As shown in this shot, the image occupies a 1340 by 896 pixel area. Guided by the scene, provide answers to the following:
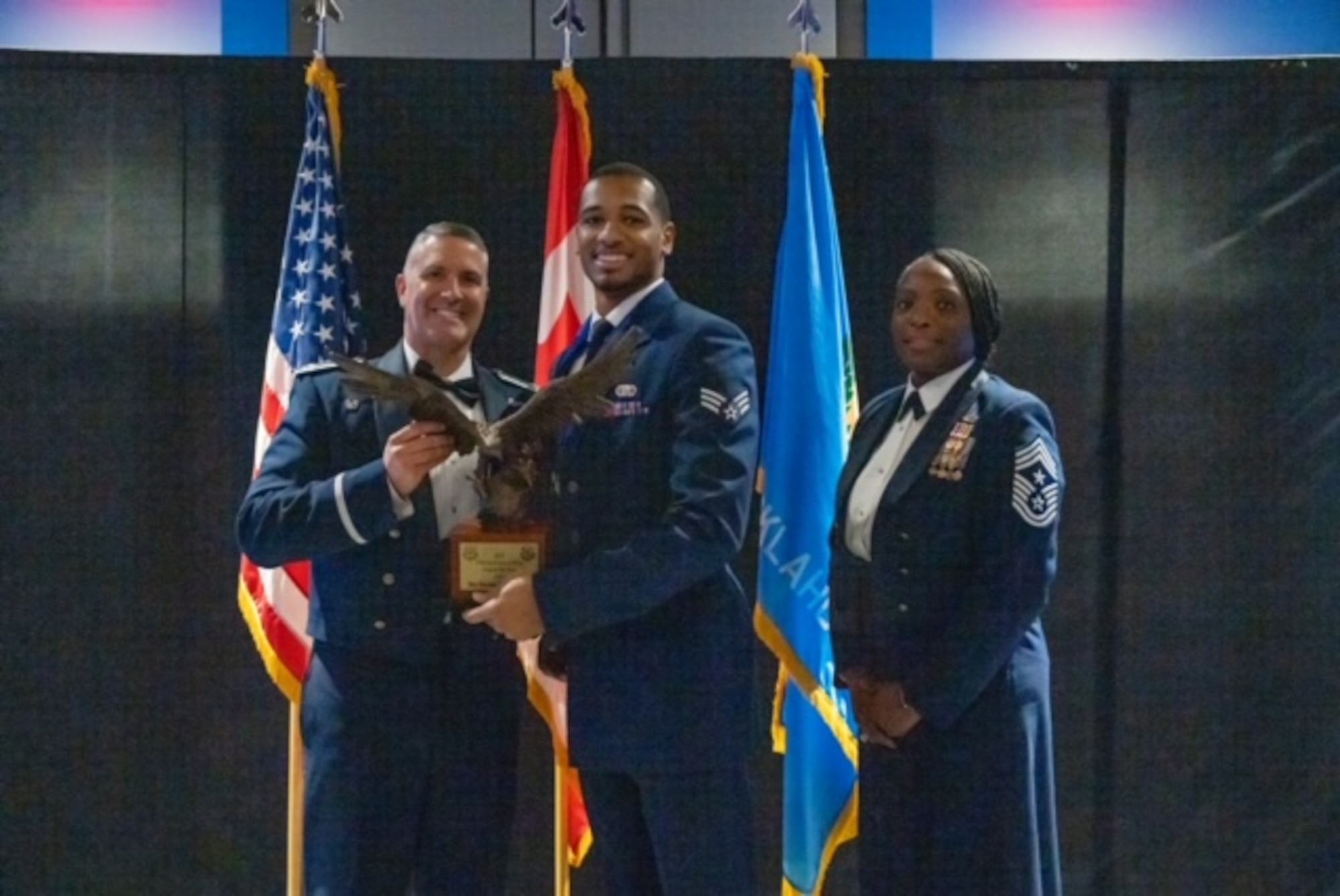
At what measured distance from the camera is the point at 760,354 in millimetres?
3828

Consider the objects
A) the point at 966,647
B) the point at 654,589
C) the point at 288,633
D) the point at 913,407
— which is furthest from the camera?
the point at 288,633

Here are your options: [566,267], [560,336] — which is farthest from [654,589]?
[566,267]

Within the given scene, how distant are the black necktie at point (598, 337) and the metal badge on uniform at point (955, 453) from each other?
59cm

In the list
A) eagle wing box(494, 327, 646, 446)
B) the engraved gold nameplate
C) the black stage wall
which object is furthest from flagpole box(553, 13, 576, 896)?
eagle wing box(494, 327, 646, 446)

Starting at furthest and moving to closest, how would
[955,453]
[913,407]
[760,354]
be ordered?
[760,354]
[913,407]
[955,453]

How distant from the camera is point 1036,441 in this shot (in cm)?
253

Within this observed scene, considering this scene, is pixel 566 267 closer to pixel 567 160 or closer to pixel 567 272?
pixel 567 272

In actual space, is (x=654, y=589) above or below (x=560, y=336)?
below

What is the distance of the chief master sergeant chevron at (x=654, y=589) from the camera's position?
2361mm

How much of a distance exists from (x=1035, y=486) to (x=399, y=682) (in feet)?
3.69

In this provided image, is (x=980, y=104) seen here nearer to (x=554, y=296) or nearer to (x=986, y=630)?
(x=554, y=296)

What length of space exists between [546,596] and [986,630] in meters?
0.72

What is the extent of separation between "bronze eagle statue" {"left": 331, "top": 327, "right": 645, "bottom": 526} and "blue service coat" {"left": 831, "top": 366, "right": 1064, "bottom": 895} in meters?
0.57

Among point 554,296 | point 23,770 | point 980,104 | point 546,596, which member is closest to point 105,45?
point 554,296
